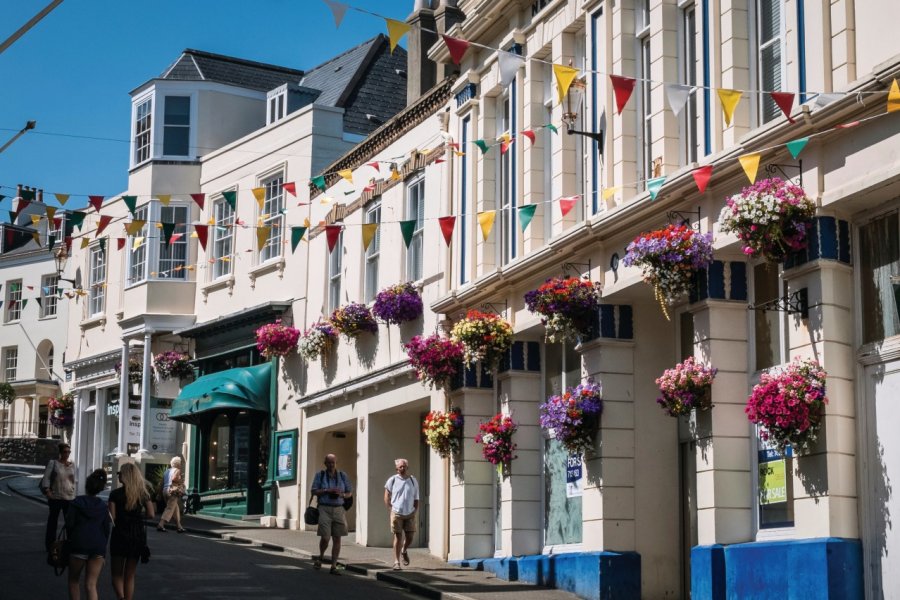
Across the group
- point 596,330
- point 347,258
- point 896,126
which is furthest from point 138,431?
point 896,126

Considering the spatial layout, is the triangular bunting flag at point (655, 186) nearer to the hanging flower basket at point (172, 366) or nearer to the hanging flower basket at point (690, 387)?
the hanging flower basket at point (690, 387)

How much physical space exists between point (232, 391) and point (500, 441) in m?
11.4

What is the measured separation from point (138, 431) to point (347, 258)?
378 inches

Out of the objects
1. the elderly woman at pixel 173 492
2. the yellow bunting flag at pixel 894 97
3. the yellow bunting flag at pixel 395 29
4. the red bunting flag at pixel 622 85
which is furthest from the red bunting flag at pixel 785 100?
the elderly woman at pixel 173 492

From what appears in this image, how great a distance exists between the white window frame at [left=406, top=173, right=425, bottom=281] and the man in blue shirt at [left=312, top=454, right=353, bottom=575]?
17.2 ft

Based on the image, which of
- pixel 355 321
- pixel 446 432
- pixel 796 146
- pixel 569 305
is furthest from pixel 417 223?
pixel 796 146

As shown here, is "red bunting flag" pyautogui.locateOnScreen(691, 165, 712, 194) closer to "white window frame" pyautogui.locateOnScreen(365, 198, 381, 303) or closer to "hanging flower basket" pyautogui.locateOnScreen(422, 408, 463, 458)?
"hanging flower basket" pyautogui.locateOnScreen(422, 408, 463, 458)

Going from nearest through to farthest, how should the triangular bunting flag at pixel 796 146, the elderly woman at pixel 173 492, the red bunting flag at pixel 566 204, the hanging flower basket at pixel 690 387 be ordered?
the triangular bunting flag at pixel 796 146, the hanging flower basket at pixel 690 387, the red bunting flag at pixel 566 204, the elderly woman at pixel 173 492

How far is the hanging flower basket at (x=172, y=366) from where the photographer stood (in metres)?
34.5

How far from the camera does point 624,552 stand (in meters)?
17.5

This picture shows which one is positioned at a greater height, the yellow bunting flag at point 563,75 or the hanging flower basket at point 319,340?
the yellow bunting flag at point 563,75

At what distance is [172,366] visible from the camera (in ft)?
113

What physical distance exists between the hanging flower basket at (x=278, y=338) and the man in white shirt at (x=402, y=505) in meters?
9.02

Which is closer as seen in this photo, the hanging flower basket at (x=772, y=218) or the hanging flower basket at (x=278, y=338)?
the hanging flower basket at (x=772, y=218)
